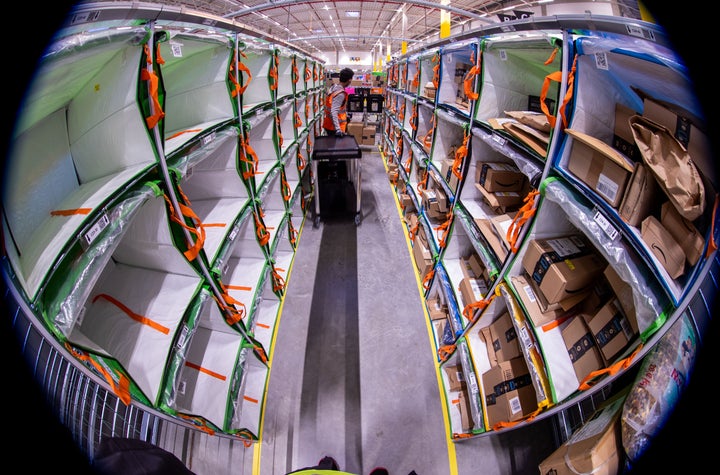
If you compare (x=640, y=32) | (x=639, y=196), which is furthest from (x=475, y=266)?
(x=640, y=32)

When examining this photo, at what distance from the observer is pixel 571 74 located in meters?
1.01

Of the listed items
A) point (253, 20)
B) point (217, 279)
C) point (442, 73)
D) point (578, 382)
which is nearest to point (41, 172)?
point (217, 279)

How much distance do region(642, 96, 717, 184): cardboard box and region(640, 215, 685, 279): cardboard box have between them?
0.17 m

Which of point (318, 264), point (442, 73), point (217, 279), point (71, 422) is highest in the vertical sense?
point (442, 73)

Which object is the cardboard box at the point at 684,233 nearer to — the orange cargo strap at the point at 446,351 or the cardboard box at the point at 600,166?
the cardboard box at the point at 600,166

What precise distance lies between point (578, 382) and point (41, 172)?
2.27 m

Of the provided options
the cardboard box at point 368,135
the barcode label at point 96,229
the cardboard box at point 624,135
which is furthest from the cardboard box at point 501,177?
the cardboard box at point 368,135

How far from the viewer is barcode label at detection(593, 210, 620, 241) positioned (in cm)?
91

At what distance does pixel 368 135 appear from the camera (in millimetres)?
8734

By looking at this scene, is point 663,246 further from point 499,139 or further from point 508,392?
point 508,392

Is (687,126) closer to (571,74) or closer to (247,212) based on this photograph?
(571,74)

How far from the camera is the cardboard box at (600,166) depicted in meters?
0.88

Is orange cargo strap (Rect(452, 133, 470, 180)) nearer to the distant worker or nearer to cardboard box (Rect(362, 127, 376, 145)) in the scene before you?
the distant worker

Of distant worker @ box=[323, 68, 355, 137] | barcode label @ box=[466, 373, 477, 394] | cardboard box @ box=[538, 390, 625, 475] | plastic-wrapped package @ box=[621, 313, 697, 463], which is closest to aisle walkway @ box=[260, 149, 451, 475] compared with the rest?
barcode label @ box=[466, 373, 477, 394]
